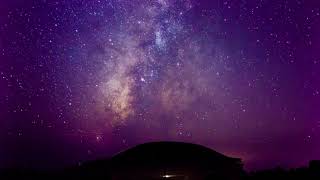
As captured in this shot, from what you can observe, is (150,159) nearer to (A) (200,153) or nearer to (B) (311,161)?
(A) (200,153)

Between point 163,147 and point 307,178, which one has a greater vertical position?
point 163,147

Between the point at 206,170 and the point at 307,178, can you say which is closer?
the point at 206,170

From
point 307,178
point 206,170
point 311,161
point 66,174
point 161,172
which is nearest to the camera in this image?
point 161,172

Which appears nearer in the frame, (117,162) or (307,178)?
(117,162)

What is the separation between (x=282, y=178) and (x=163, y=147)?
839 cm

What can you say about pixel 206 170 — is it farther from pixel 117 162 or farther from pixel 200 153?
pixel 117 162

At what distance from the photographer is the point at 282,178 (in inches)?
731

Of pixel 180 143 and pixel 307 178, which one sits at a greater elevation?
pixel 180 143

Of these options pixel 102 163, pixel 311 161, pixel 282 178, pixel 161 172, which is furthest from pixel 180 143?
pixel 311 161

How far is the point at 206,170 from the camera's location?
13312mm

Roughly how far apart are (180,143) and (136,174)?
231cm

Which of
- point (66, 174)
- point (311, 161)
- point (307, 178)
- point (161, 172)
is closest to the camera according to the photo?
point (161, 172)

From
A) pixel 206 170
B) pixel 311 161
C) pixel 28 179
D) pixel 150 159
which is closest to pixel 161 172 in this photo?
pixel 150 159

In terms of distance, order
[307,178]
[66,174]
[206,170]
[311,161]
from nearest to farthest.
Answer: [206,170], [66,174], [307,178], [311,161]
